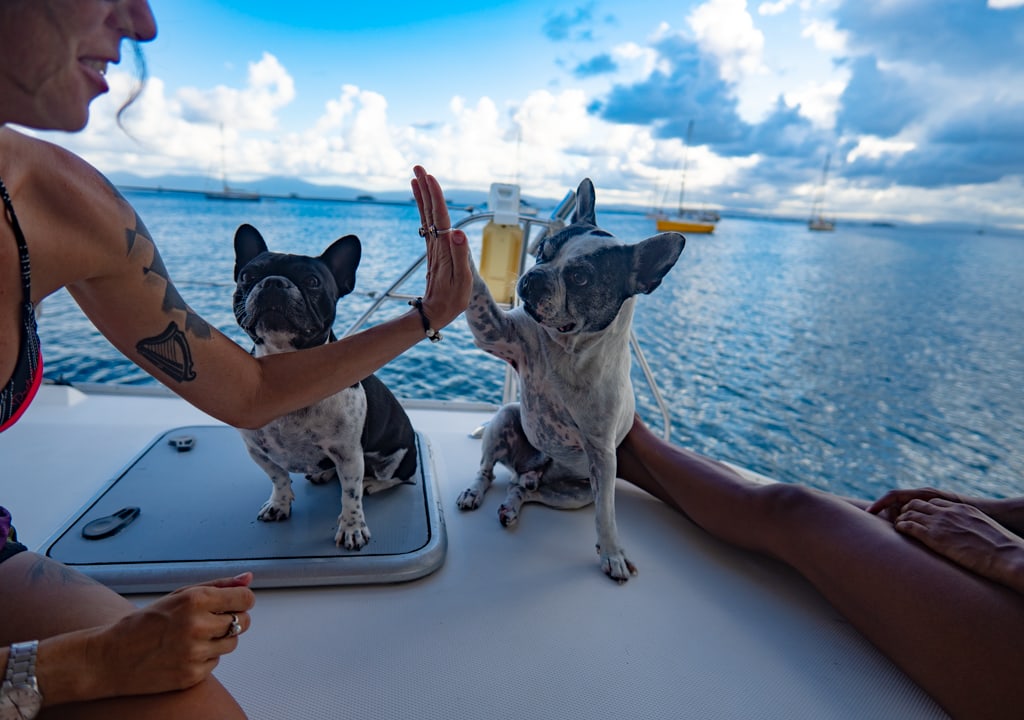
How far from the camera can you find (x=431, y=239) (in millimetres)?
1583

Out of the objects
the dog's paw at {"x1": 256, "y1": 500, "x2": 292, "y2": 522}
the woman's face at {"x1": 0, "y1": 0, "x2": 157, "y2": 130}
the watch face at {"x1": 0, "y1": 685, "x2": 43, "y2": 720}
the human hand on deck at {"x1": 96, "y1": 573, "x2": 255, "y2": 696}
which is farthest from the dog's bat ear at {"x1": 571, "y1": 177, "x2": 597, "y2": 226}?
the watch face at {"x1": 0, "y1": 685, "x2": 43, "y2": 720}

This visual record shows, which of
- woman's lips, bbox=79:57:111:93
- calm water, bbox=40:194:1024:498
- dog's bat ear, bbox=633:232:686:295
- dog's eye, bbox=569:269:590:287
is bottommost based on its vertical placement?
calm water, bbox=40:194:1024:498

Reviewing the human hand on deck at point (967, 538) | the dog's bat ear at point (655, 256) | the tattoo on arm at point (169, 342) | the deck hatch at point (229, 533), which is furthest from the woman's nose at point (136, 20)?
the human hand on deck at point (967, 538)

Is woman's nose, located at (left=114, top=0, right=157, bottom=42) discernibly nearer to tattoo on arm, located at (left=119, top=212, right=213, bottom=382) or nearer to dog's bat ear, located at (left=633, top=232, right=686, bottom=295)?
tattoo on arm, located at (left=119, top=212, right=213, bottom=382)

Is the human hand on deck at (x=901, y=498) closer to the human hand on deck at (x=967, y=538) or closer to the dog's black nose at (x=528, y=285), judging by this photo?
the human hand on deck at (x=967, y=538)

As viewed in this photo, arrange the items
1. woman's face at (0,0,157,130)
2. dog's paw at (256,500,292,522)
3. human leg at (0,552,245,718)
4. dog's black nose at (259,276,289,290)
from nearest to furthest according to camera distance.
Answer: woman's face at (0,0,157,130) < human leg at (0,552,245,718) < dog's black nose at (259,276,289,290) < dog's paw at (256,500,292,522)

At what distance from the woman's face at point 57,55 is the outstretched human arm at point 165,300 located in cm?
17

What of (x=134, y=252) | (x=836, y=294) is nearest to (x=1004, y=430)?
(x=134, y=252)

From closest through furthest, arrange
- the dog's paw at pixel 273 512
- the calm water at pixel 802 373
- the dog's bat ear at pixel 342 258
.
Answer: the dog's bat ear at pixel 342 258 → the dog's paw at pixel 273 512 → the calm water at pixel 802 373

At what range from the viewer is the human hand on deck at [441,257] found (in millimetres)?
1537

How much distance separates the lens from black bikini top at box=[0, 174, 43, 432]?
0.92m

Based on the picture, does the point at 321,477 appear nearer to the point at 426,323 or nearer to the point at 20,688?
the point at 426,323

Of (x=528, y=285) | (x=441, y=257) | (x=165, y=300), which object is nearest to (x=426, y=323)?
(x=441, y=257)

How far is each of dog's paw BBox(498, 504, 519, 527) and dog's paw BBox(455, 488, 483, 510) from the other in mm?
127
